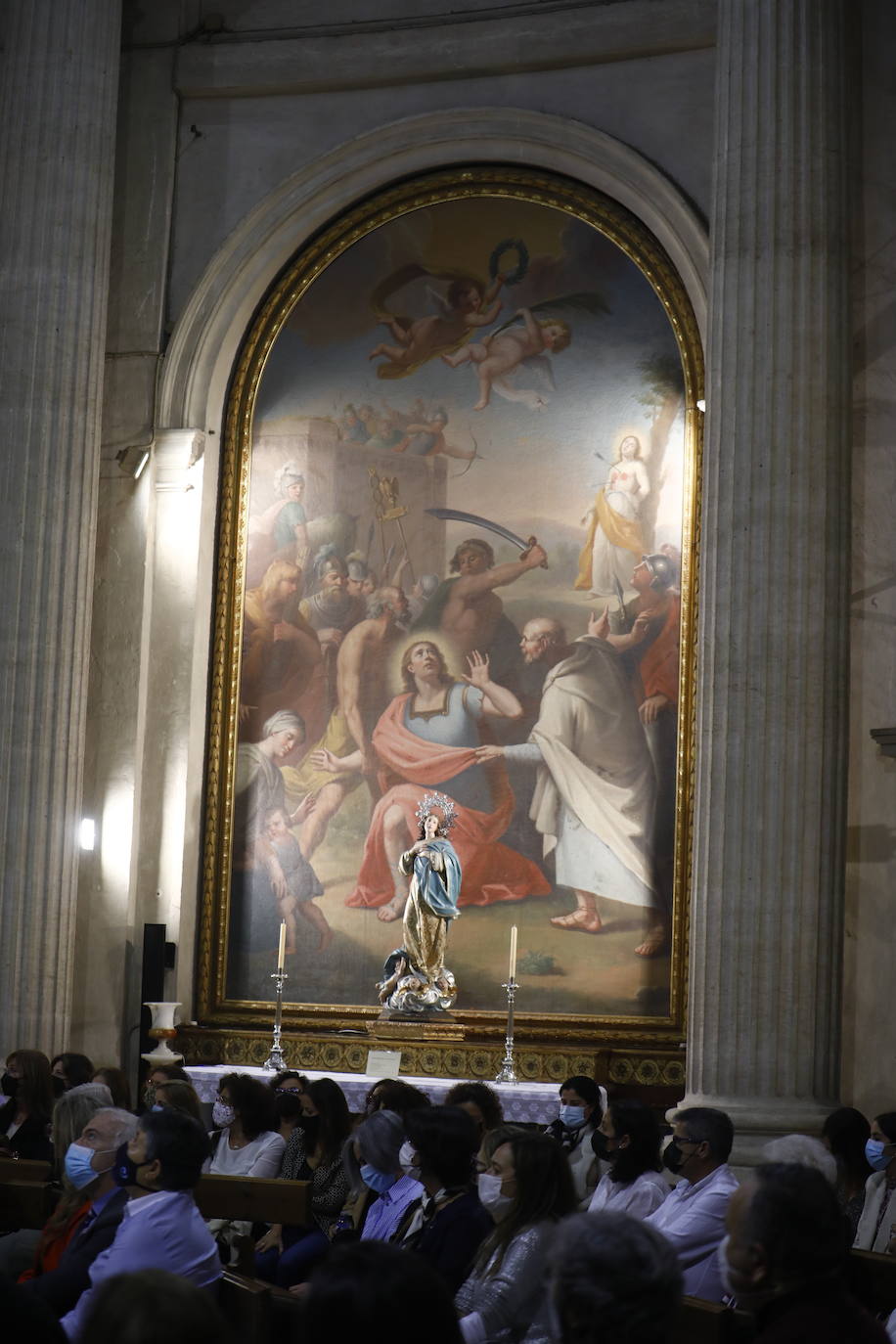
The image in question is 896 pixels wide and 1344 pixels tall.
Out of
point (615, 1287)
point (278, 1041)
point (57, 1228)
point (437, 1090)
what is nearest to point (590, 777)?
point (437, 1090)

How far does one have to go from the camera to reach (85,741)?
13.1 meters

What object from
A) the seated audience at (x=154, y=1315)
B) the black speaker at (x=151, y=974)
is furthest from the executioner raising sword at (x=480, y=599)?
the seated audience at (x=154, y=1315)

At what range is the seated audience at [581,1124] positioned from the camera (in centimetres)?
845

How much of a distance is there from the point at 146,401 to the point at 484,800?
153 inches

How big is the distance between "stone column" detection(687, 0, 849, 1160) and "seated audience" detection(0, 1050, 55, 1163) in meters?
3.74

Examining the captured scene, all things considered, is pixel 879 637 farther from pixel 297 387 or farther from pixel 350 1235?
pixel 350 1235

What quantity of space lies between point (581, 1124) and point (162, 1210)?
3.65 metres

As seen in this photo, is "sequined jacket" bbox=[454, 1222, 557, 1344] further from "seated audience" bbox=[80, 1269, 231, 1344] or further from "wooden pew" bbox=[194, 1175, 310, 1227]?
"seated audience" bbox=[80, 1269, 231, 1344]

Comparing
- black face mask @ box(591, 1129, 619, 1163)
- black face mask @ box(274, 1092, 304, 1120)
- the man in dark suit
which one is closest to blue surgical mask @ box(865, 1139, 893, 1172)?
black face mask @ box(591, 1129, 619, 1163)

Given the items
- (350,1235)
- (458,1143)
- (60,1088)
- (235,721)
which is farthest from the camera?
(235,721)

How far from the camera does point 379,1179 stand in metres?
6.72

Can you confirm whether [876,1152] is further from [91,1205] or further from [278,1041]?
[278,1041]

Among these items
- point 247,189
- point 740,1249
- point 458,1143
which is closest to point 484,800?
point 247,189

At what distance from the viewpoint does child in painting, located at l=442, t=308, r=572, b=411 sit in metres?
13.1
